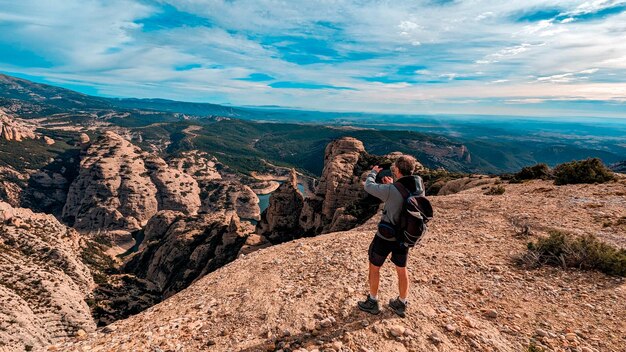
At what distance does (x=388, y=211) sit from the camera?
23.9 ft

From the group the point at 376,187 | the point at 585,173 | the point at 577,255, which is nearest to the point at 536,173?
the point at 585,173

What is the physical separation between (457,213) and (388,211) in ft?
46.0

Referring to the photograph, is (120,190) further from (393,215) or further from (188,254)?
(393,215)

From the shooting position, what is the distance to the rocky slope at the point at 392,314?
709 centimetres

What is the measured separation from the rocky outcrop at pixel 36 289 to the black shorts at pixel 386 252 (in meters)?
33.4

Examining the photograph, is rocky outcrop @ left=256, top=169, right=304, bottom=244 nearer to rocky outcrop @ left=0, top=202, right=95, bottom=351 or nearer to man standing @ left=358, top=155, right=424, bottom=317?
rocky outcrop @ left=0, top=202, right=95, bottom=351

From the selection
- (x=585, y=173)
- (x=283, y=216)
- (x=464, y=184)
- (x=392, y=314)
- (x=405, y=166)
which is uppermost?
(x=405, y=166)

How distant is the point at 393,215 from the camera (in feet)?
23.6

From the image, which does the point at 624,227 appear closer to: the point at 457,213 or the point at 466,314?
the point at 457,213

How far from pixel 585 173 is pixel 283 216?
44684 mm

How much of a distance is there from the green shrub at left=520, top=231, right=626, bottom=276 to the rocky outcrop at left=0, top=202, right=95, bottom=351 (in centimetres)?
3641

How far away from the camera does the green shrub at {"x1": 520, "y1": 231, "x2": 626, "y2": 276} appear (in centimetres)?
965

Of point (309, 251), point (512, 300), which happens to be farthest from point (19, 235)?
point (512, 300)

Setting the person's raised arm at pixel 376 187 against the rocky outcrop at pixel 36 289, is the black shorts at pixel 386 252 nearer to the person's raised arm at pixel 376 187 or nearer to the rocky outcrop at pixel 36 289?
the person's raised arm at pixel 376 187
